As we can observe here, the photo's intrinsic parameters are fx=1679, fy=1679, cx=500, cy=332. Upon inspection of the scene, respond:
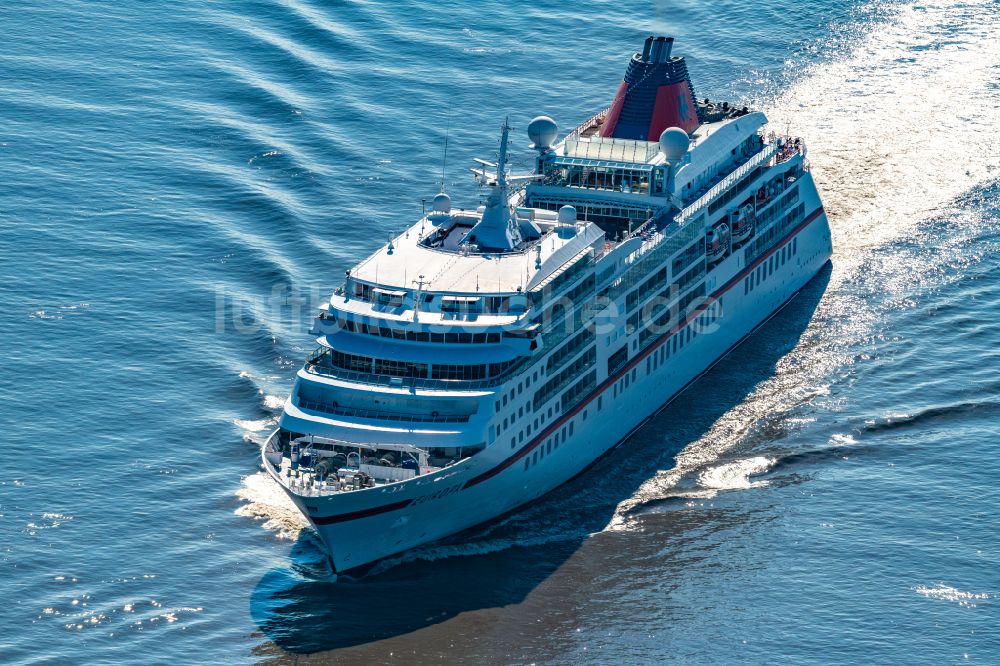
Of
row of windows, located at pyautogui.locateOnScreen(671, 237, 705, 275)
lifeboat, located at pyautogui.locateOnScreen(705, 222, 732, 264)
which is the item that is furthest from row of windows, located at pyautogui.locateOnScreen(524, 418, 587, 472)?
lifeboat, located at pyautogui.locateOnScreen(705, 222, 732, 264)

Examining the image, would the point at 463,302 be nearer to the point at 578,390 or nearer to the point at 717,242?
the point at 578,390

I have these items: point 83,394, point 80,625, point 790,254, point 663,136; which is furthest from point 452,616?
point 790,254

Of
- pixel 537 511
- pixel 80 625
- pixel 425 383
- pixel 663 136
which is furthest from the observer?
pixel 663 136

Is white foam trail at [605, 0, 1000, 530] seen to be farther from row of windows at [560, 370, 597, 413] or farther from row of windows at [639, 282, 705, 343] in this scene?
row of windows at [560, 370, 597, 413]

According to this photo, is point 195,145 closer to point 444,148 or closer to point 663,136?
point 444,148

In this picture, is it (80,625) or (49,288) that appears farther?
(49,288)

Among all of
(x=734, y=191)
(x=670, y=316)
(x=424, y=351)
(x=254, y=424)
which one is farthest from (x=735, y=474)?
(x=254, y=424)
